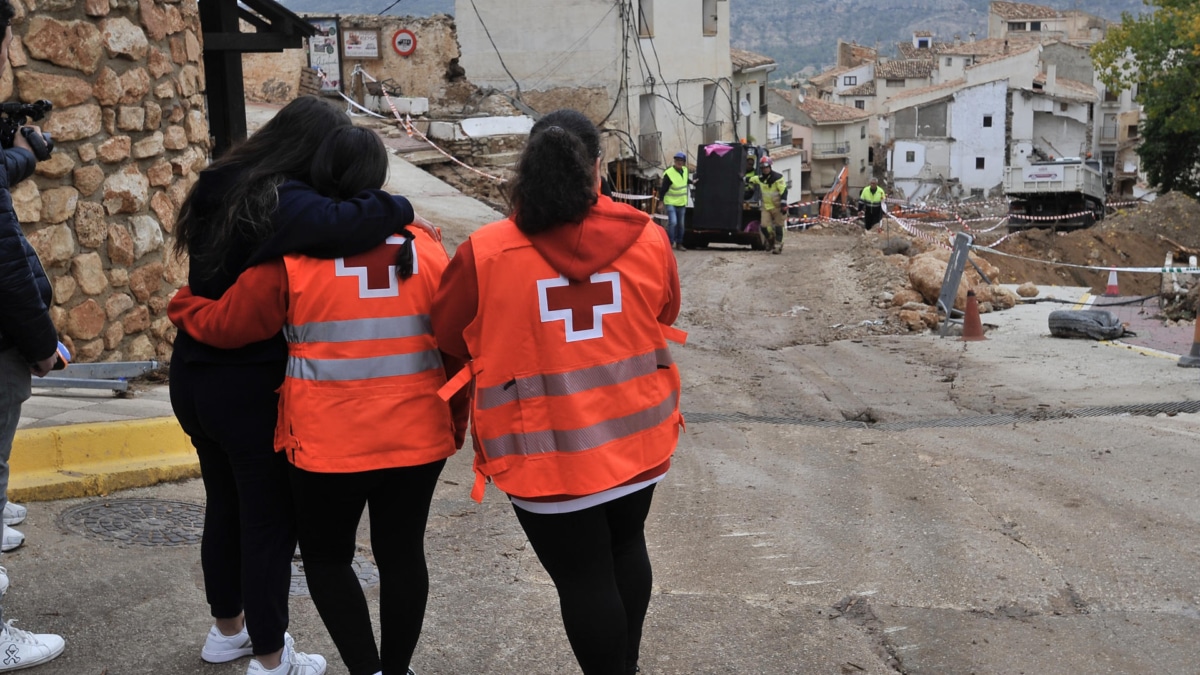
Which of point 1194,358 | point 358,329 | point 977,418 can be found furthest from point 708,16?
point 358,329

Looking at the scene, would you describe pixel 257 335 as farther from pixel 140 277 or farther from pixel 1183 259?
pixel 1183 259

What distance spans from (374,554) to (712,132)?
35940 mm

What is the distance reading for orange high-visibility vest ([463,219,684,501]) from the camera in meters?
2.73

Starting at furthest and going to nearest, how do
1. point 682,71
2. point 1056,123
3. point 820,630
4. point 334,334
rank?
point 1056,123 → point 682,71 → point 820,630 → point 334,334

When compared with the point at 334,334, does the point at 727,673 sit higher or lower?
lower

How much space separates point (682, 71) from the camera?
115ft

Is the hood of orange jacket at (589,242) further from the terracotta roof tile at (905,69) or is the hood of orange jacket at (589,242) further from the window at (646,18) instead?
the terracotta roof tile at (905,69)

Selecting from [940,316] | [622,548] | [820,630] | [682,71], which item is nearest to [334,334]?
[622,548]

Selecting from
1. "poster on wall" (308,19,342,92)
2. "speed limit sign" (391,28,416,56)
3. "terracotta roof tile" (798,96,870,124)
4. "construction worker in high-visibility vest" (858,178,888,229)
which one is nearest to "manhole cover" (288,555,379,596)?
"poster on wall" (308,19,342,92)

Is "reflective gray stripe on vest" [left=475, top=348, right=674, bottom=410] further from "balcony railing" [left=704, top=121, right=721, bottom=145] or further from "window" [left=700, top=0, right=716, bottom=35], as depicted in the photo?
"balcony railing" [left=704, top=121, right=721, bottom=145]

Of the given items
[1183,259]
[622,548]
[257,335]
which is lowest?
[1183,259]

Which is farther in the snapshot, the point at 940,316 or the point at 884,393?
the point at 940,316

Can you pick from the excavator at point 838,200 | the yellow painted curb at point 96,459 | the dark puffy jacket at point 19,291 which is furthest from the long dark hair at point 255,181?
the excavator at point 838,200

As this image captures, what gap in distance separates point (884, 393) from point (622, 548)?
615 cm
